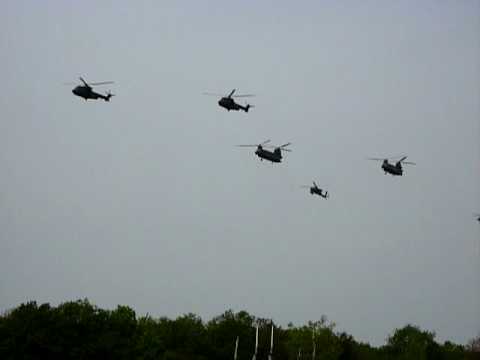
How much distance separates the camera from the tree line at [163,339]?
9925 cm

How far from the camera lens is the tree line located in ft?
326

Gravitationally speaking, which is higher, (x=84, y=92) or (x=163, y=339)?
(x=84, y=92)

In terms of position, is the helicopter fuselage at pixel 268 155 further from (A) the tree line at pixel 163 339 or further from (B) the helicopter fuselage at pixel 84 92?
(A) the tree line at pixel 163 339

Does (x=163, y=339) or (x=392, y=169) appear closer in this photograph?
(x=392, y=169)

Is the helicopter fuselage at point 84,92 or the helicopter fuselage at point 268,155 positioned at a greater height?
the helicopter fuselage at point 84,92

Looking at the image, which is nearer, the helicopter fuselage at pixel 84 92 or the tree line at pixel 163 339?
the helicopter fuselage at pixel 84 92

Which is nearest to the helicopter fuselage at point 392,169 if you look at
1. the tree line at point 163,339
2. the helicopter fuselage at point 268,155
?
the helicopter fuselage at point 268,155

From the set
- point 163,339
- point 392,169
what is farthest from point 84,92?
point 163,339

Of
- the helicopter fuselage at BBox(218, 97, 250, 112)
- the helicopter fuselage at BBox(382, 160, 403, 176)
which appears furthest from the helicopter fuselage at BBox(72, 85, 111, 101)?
the helicopter fuselage at BBox(382, 160, 403, 176)

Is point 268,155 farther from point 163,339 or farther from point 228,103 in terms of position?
point 163,339

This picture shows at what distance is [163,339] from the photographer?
116688 mm

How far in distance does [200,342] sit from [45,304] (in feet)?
69.2

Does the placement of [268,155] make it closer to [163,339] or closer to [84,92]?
[84,92]

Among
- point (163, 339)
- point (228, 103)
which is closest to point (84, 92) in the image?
point (228, 103)
